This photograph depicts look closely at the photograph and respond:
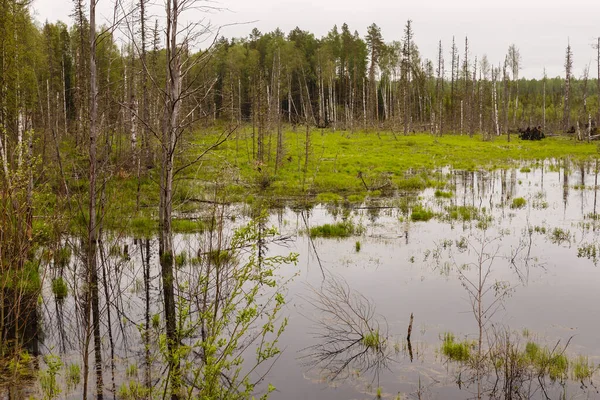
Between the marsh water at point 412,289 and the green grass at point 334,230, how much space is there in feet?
1.11

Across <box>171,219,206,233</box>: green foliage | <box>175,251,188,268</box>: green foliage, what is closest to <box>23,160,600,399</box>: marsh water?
<box>175,251,188,268</box>: green foliage

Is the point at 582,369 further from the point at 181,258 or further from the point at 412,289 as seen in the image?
the point at 181,258

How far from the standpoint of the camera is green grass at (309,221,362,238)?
15.3 m

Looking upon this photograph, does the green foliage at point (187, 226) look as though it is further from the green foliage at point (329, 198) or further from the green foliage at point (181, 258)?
the green foliage at point (329, 198)

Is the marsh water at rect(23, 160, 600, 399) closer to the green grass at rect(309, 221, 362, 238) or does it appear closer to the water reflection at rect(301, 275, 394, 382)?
the water reflection at rect(301, 275, 394, 382)

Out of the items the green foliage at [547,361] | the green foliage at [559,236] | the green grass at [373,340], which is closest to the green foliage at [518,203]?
the green foliage at [559,236]

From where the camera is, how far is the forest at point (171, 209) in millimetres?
6016

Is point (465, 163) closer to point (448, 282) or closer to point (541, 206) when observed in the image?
point (541, 206)

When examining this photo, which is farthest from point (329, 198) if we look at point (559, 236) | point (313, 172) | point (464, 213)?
point (559, 236)

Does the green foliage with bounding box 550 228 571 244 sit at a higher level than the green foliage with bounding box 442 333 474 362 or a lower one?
higher

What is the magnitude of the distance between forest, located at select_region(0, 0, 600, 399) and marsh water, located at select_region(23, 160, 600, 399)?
0.15 m

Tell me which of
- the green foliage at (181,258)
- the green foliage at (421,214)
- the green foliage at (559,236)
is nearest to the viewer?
the green foliage at (181,258)

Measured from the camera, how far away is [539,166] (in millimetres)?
31844

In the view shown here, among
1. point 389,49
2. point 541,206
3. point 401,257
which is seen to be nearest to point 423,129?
point 389,49
